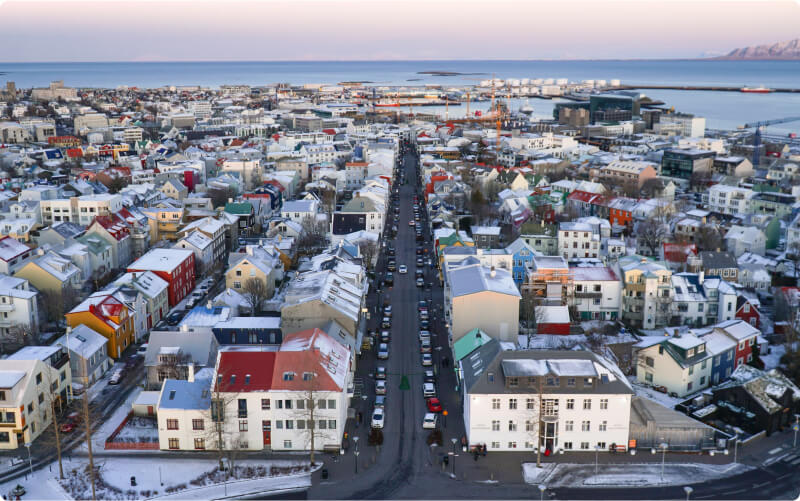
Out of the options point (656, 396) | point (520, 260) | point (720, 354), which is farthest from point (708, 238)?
point (656, 396)

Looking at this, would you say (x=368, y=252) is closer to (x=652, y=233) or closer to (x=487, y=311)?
(x=487, y=311)

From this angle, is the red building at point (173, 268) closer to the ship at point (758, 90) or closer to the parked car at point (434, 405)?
the parked car at point (434, 405)

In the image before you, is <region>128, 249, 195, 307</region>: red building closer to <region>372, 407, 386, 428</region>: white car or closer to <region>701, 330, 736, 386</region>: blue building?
<region>372, 407, 386, 428</region>: white car

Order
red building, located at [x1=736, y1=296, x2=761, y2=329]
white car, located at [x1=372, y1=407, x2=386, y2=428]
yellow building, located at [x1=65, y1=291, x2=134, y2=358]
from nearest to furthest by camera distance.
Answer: white car, located at [x1=372, y1=407, x2=386, y2=428] → yellow building, located at [x1=65, y1=291, x2=134, y2=358] → red building, located at [x1=736, y1=296, x2=761, y2=329]

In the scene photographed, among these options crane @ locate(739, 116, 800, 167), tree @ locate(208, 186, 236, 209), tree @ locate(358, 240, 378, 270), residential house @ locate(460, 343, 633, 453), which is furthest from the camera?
crane @ locate(739, 116, 800, 167)

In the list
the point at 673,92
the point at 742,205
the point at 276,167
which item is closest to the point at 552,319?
the point at 742,205

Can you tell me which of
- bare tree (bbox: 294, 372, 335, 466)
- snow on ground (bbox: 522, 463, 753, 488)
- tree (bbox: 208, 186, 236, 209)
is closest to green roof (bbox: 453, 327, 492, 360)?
snow on ground (bbox: 522, 463, 753, 488)

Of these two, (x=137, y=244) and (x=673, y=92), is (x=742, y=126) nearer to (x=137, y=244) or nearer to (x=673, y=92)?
(x=673, y=92)
